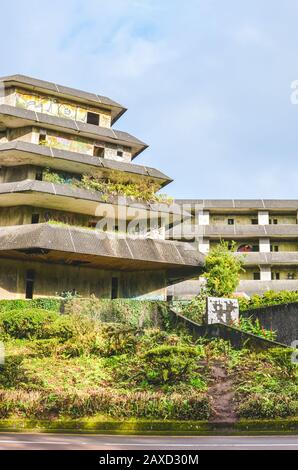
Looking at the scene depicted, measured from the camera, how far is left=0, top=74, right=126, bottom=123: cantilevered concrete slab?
3254 cm

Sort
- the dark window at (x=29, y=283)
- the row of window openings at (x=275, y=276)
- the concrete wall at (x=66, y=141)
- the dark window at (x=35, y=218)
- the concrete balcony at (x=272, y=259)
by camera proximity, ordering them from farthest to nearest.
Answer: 1. the row of window openings at (x=275, y=276)
2. the concrete balcony at (x=272, y=259)
3. the concrete wall at (x=66, y=141)
4. the dark window at (x=35, y=218)
5. the dark window at (x=29, y=283)

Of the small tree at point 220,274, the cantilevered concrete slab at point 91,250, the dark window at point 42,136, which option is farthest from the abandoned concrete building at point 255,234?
the dark window at point 42,136

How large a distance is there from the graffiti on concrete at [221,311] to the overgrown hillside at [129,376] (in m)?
1.36

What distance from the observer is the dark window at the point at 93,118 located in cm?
3512

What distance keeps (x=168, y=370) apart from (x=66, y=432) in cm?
358

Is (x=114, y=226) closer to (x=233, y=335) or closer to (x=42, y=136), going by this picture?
(x=42, y=136)

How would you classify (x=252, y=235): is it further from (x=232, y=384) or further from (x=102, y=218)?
(x=232, y=384)

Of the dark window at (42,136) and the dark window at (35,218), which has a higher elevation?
the dark window at (42,136)

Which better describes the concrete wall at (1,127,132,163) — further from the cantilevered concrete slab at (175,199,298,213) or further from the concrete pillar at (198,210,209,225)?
the concrete pillar at (198,210,209,225)

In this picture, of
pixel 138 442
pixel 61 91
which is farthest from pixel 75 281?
pixel 138 442

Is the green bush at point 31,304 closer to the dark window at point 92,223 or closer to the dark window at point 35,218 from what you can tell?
the dark window at point 35,218

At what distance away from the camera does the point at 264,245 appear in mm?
56812

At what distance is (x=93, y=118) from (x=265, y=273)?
89.9 feet

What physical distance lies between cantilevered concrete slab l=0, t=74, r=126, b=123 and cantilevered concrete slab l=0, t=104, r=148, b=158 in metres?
1.93
